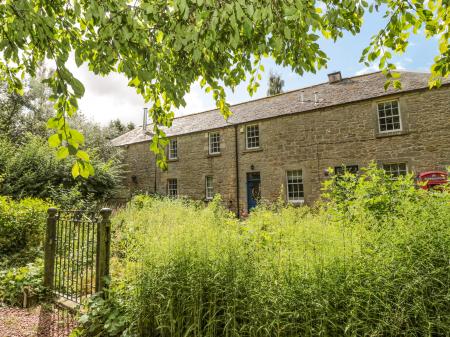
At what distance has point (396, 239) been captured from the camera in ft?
8.73

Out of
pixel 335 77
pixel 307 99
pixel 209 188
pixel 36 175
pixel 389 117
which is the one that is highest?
pixel 335 77

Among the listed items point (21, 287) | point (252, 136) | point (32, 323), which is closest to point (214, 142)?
point (252, 136)

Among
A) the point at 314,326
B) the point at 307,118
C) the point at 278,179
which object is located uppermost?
the point at 307,118

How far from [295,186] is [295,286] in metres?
13.2

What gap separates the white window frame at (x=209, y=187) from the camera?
60.5 feet

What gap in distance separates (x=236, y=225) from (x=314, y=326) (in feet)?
8.75

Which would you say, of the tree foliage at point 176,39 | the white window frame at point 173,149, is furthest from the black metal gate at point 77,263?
the white window frame at point 173,149

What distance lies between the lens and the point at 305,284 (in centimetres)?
244

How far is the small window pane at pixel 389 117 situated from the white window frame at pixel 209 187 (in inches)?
396

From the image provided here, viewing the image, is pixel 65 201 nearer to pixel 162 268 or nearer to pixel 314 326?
pixel 162 268

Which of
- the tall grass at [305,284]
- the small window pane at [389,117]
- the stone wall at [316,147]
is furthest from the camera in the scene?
the small window pane at [389,117]

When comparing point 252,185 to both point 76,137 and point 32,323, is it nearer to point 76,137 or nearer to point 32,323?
point 32,323

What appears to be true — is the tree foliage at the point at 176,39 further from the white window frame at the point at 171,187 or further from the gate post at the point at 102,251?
the white window frame at the point at 171,187

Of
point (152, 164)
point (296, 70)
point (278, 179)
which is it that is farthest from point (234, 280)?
point (152, 164)
